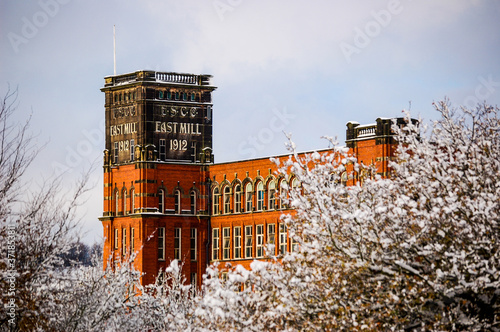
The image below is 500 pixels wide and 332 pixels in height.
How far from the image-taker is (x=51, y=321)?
30484 mm

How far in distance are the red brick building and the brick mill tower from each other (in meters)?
0.08

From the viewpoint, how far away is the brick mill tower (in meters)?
78.4

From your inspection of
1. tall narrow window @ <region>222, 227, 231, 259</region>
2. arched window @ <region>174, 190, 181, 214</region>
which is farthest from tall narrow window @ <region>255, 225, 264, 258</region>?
arched window @ <region>174, 190, 181, 214</region>

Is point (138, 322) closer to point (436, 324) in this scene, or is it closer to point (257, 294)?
point (257, 294)

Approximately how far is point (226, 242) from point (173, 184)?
6727 mm

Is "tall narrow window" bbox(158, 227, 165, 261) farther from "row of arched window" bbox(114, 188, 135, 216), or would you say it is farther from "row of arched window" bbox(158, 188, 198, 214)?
"row of arched window" bbox(114, 188, 135, 216)

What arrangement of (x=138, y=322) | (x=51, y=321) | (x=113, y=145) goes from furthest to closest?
(x=113, y=145), (x=138, y=322), (x=51, y=321)

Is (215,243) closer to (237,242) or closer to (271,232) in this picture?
(237,242)

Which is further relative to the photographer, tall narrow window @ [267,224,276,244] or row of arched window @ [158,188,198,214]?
row of arched window @ [158,188,198,214]

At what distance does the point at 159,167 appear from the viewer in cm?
7925

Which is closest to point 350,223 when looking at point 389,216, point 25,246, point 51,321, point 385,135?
point 389,216


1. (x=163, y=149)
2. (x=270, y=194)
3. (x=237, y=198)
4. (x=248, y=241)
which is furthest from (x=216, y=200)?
(x=270, y=194)

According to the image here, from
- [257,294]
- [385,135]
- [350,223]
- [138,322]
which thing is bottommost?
[138,322]

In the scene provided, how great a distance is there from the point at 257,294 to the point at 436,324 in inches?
225
